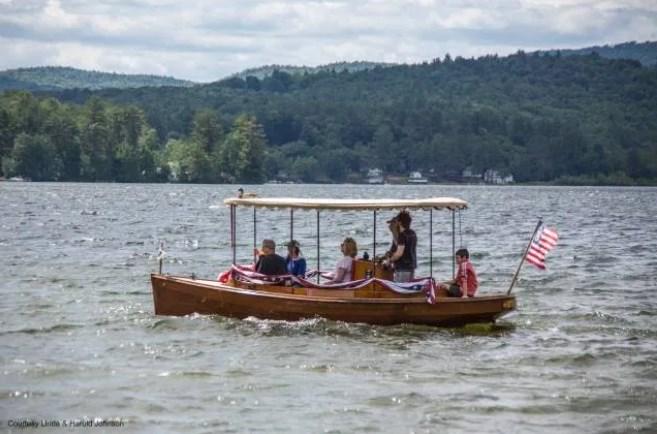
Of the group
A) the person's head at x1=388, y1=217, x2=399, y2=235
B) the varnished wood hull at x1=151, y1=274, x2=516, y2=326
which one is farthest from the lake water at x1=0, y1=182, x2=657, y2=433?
the person's head at x1=388, y1=217, x2=399, y2=235

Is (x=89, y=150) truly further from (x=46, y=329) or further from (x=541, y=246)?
(x=541, y=246)

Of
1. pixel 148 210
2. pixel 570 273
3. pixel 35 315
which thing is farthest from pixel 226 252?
pixel 148 210

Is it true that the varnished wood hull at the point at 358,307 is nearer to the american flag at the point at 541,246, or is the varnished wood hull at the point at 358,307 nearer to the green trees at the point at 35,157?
the american flag at the point at 541,246

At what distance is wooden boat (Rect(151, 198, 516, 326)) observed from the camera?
87.9ft

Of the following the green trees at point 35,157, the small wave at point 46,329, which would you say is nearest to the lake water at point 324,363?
the small wave at point 46,329

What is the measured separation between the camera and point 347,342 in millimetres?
25516

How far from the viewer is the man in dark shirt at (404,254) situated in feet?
89.5

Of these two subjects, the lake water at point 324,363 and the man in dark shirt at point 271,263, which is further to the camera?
the man in dark shirt at point 271,263

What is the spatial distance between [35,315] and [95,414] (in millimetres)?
10593

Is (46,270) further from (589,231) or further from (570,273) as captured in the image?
(589,231)

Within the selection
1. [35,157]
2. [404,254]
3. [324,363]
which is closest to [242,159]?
[35,157]

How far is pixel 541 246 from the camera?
26469mm

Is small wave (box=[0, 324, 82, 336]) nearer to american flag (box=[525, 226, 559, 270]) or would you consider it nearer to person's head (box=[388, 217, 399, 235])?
person's head (box=[388, 217, 399, 235])

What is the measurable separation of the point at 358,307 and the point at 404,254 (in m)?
1.53
